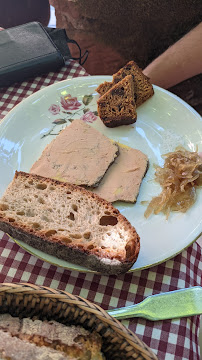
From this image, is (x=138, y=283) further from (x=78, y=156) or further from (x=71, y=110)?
(x=71, y=110)

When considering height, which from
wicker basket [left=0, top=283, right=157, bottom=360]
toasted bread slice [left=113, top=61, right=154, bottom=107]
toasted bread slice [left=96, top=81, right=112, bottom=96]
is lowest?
wicker basket [left=0, top=283, right=157, bottom=360]

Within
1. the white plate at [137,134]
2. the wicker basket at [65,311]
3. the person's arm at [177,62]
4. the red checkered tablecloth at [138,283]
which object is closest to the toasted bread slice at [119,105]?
the white plate at [137,134]

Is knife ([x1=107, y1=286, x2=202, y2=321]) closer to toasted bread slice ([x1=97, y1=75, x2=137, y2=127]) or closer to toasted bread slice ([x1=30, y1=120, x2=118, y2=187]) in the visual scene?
toasted bread slice ([x1=30, y1=120, x2=118, y2=187])

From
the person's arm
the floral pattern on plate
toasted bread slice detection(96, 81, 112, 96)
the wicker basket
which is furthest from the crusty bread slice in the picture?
the person's arm

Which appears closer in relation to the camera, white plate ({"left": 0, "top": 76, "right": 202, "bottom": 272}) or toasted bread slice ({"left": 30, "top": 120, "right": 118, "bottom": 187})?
white plate ({"left": 0, "top": 76, "right": 202, "bottom": 272})

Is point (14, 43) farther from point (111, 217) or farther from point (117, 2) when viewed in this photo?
point (111, 217)
